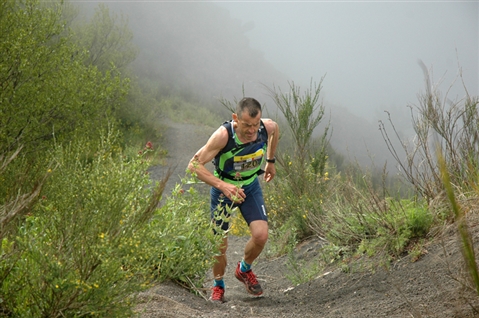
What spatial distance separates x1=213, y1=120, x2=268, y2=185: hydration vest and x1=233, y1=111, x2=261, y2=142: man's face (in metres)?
0.05

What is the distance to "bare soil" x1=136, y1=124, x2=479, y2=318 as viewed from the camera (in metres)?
4.12

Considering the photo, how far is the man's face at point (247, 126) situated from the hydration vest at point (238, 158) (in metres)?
0.05

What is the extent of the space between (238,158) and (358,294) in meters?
1.73

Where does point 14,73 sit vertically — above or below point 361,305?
above

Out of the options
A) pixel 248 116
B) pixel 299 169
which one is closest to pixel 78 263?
pixel 248 116

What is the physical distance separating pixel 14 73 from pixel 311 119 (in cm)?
523

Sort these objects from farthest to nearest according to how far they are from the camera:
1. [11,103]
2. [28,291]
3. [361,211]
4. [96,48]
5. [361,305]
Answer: [96,48], [11,103], [361,211], [361,305], [28,291]

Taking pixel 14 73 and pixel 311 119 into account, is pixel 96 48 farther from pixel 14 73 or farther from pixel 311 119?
pixel 311 119

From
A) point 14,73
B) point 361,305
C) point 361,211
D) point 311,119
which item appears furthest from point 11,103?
point 361,305

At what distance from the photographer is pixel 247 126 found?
5.25m

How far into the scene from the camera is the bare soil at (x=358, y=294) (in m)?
4.12

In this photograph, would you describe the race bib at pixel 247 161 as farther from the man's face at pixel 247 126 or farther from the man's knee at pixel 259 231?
the man's knee at pixel 259 231

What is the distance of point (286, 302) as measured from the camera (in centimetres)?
585

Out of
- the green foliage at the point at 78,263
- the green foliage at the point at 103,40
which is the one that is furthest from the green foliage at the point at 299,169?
the green foliage at the point at 103,40
